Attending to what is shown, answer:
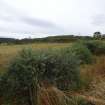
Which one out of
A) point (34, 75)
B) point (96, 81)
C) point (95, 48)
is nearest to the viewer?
point (34, 75)

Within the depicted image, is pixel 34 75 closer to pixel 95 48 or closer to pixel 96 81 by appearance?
pixel 96 81

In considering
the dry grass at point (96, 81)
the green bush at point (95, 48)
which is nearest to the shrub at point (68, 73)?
the dry grass at point (96, 81)

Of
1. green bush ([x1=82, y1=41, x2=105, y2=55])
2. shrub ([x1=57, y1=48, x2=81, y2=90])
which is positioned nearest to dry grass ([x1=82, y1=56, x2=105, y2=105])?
shrub ([x1=57, y1=48, x2=81, y2=90])

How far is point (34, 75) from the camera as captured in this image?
717cm

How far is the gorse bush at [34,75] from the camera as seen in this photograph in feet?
23.1

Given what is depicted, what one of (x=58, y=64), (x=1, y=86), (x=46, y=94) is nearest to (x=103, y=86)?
(x=58, y=64)

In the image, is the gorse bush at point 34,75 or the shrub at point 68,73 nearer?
the gorse bush at point 34,75

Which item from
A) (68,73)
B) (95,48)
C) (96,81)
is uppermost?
(68,73)

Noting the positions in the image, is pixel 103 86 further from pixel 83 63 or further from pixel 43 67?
pixel 83 63

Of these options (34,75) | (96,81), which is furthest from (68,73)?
(96,81)

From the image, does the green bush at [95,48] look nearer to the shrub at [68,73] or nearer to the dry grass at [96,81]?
the dry grass at [96,81]

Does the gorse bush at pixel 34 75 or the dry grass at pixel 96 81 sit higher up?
the gorse bush at pixel 34 75

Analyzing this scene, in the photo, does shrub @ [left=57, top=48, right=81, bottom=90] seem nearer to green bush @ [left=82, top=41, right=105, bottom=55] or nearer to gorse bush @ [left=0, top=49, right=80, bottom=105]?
gorse bush @ [left=0, top=49, right=80, bottom=105]

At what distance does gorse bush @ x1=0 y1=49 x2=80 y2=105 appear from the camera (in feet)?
23.1
